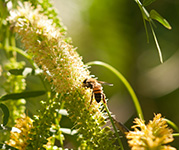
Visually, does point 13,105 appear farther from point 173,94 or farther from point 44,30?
point 173,94

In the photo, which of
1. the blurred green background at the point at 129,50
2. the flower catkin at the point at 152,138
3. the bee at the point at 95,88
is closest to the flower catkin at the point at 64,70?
the bee at the point at 95,88

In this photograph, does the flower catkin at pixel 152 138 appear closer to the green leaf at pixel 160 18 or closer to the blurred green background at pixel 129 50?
the green leaf at pixel 160 18

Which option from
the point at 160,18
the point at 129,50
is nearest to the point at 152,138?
the point at 160,18

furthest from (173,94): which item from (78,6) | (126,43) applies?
(78,6)

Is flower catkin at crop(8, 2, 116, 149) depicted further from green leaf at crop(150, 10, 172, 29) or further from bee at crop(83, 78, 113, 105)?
green leaf at crop(150, 10, 172, 29)

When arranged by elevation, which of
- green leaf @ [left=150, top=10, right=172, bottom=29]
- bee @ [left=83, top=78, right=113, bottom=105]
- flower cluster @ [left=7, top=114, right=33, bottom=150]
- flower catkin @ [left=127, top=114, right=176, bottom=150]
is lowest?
flower catkin @ [left=127, top=114, right=176, bottom=150]

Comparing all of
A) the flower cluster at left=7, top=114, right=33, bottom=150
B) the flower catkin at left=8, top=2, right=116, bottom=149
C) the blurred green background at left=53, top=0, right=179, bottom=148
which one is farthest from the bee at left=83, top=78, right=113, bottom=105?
the blurred green background at left=53, top=0, right=179, bottom=148
